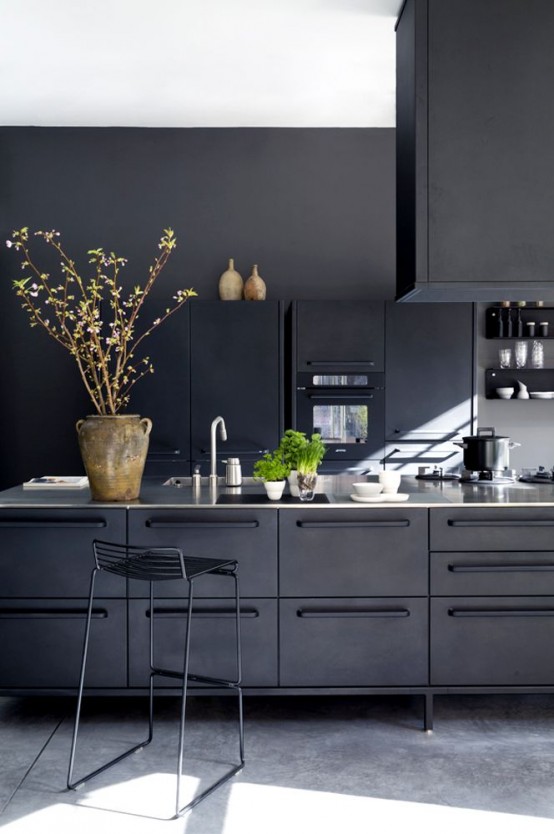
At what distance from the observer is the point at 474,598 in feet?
10.6

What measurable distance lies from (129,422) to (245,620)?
0.94 metres

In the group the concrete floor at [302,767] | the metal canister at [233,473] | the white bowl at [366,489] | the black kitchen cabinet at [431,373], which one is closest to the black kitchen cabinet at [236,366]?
the black kitchen cabinet at [431,373]

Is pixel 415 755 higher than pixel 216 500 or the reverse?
the reverse

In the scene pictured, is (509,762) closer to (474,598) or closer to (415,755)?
(415,755)

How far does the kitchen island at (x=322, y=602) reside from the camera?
321 centimetres

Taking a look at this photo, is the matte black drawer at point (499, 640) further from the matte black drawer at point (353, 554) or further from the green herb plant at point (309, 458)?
the green herb plant at point (309, 458)

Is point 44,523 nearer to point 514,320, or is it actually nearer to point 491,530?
point 491,530

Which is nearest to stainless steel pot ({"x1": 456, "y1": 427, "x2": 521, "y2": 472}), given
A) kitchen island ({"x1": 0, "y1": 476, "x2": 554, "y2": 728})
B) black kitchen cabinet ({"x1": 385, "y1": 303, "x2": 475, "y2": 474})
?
kitchen island ({"x1": 0, "y1": 476, "x2": 554, "y2": 728})

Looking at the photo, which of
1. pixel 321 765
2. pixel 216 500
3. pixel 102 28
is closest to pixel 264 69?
pixel 102 28

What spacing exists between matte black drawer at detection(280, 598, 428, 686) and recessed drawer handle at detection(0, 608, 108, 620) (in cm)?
75

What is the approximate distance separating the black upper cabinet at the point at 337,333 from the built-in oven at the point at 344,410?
0.23 ft

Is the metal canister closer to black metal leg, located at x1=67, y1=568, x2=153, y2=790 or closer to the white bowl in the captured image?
the white bowl

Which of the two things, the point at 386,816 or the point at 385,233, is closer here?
the point at 386,816

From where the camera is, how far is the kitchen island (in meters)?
3.21
